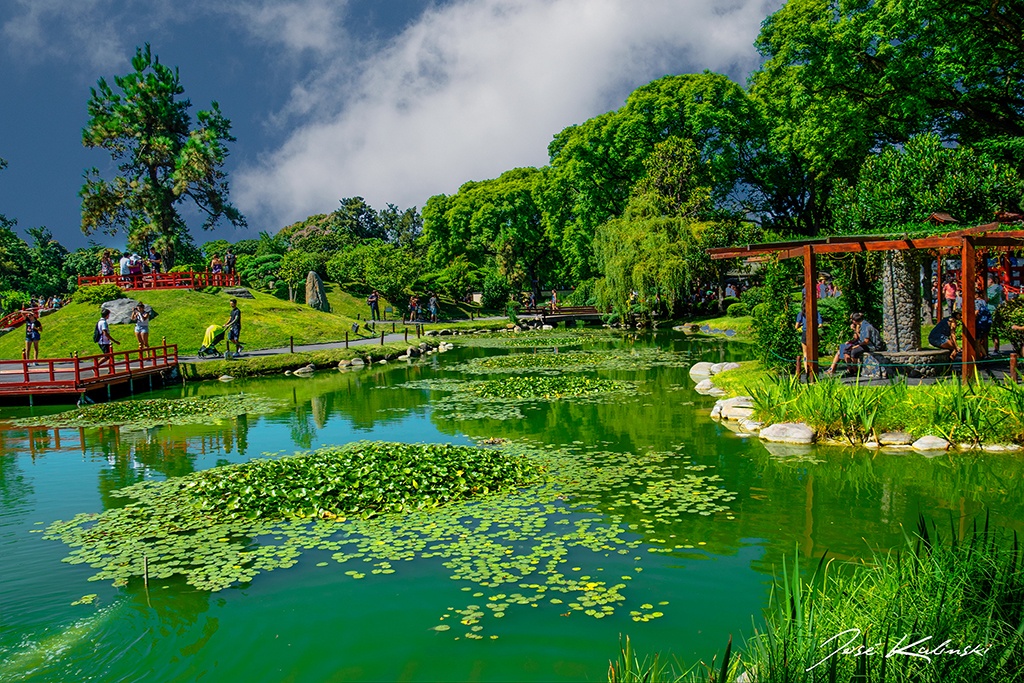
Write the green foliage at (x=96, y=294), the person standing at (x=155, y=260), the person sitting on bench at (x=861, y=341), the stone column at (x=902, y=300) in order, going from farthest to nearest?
1. the person standing at (x=155, y=260)
2. the green foliage at (x=96, y=294)
3. the stone column at (x=902, y=300)
4. the person sitting on bench at (x=861, y=341)

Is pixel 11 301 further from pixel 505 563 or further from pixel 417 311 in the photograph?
pixel 505 563

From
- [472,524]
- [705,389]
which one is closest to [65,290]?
[705,389]

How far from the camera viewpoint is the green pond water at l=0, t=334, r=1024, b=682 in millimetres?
5754

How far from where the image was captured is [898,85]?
77.5ft

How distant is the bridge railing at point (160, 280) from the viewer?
112 ft

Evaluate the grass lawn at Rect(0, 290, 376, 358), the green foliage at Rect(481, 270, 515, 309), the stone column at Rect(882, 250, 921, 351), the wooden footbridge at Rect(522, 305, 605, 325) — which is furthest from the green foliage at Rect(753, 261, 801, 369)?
the green foliage at Rect(481, 270, 515, 309)

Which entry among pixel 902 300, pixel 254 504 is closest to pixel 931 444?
pixel 902 300

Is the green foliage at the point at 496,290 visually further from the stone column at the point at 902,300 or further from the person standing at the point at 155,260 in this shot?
the stone column at the point at 902,300

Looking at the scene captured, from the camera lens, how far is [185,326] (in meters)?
30.5

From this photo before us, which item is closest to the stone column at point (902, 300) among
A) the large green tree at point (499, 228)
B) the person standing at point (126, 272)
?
the person standing at point (126, 272)

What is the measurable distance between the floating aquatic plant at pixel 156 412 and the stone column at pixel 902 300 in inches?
555

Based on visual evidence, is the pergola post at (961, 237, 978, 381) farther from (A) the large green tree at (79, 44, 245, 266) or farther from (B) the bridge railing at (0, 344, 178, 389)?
(A) the large green tree at (79, 44, 245, 266)

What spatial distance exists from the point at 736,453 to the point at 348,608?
6958 mm

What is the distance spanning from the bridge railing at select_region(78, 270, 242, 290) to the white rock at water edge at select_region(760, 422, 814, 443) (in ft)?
99.1
